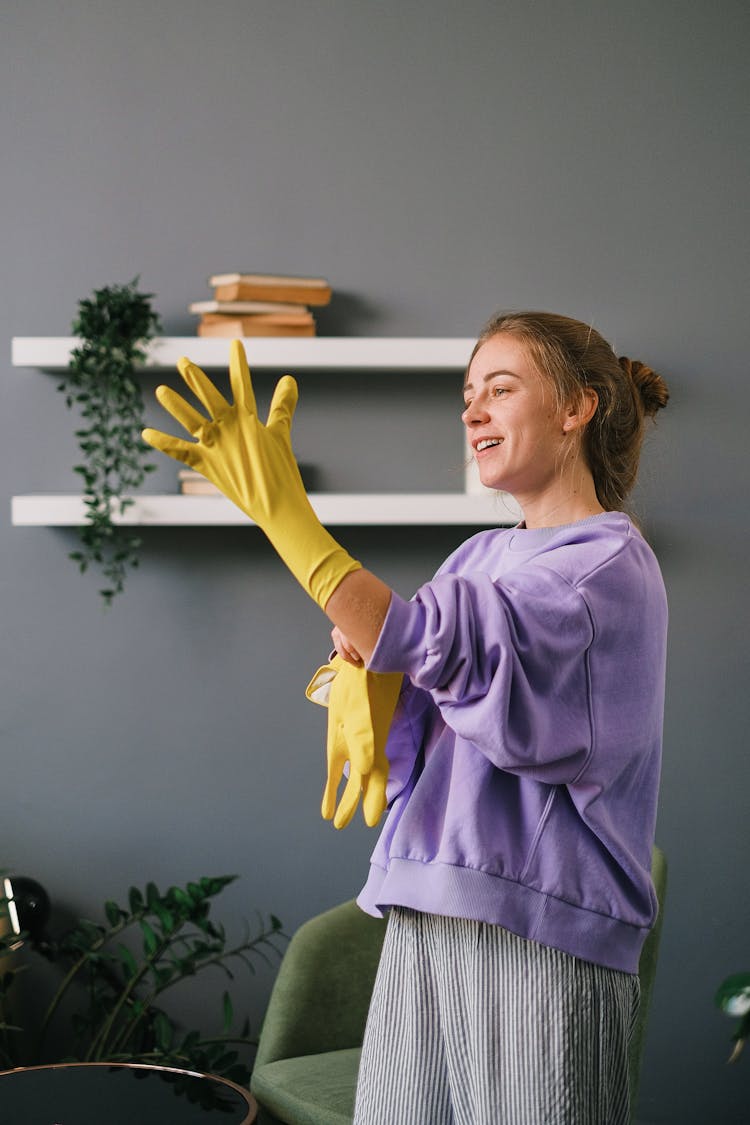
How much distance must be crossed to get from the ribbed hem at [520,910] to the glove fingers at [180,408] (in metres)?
0.47

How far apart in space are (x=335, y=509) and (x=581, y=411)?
115cm

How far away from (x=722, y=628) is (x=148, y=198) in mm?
1562

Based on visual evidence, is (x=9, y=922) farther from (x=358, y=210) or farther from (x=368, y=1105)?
(x=358, y=210)

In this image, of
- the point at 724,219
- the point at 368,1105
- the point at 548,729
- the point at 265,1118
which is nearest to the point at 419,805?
the point at 548,729

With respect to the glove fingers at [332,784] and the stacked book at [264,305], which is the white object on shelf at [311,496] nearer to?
the stacked book at [264,305]

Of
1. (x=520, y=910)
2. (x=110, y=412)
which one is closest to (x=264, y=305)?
(x=110, y=412)

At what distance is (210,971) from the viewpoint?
2.50 metres

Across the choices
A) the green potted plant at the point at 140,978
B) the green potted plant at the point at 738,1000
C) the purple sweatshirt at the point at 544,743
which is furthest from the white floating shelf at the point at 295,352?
the green potted plant at the point at 738,1000

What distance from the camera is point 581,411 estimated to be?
4.10ft

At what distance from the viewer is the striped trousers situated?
3.50 ft

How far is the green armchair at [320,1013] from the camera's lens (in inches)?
74.2

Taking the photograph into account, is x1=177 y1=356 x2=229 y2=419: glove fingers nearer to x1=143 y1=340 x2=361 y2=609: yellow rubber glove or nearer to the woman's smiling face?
x1=143 y1=340 x2=361 y2=609: yellow rubber glove

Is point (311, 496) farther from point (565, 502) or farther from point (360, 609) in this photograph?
point (360, 609)

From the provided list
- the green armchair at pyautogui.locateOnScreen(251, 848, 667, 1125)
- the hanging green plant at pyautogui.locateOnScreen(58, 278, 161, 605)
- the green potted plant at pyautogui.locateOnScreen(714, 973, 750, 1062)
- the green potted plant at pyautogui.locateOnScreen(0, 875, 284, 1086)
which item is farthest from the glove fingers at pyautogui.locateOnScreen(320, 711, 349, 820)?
the hanging green plant at pyautogui.locateOnScreen(58, 278, 161, 605)
